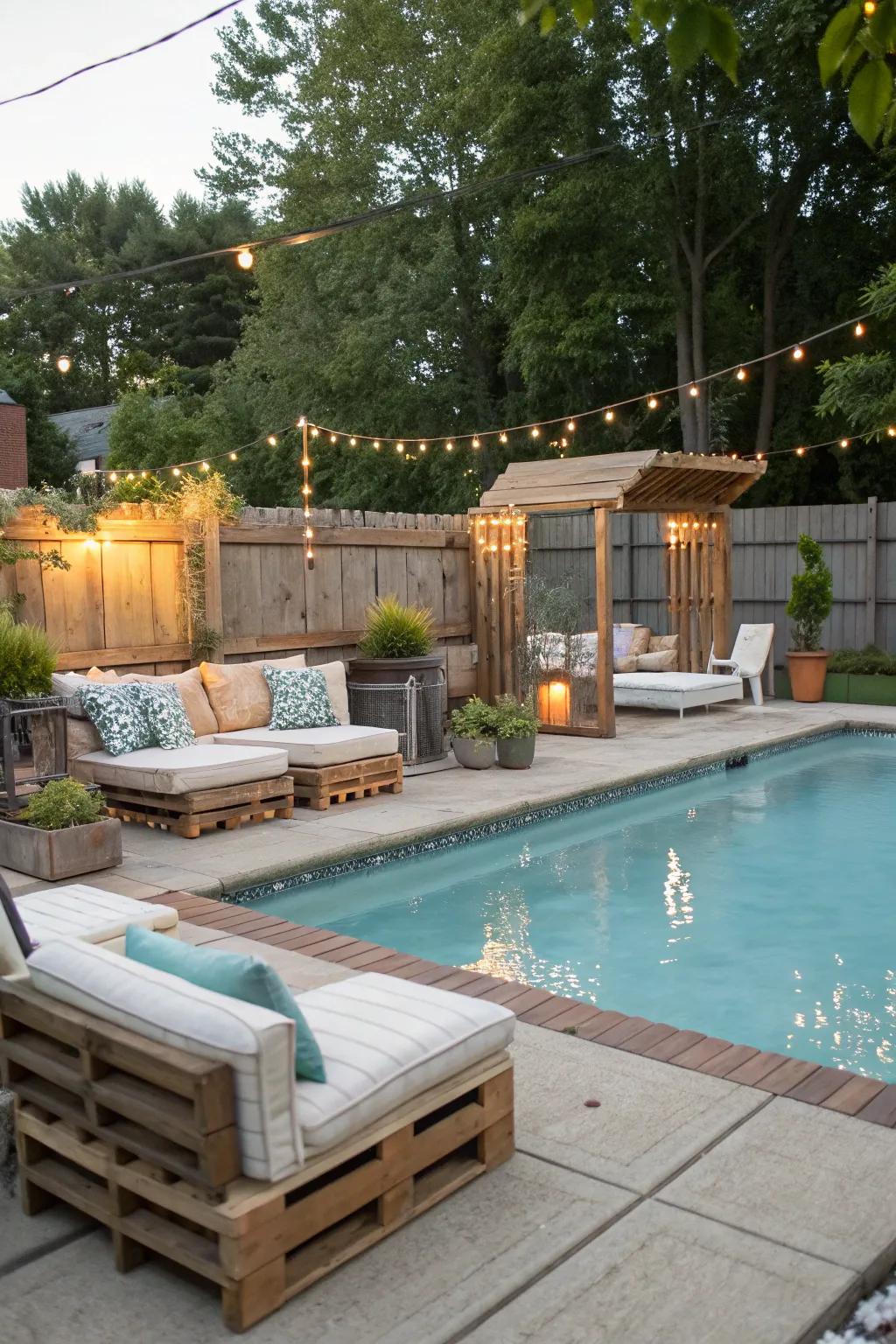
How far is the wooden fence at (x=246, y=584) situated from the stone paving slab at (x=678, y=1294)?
5.85m

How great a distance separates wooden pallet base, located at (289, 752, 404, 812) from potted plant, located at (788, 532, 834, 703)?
6.01 m

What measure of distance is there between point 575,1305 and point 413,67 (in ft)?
73.6

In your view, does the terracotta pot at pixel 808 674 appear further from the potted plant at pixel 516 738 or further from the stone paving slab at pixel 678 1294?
the stone paving slab at pixel 678 1294

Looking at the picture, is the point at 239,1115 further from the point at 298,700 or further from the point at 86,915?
the point at 298,700

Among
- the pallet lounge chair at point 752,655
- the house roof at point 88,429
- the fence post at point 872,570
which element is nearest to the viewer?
the pallet lounge chair at point 752,655

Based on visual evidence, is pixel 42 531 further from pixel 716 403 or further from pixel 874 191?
pixel 874 191

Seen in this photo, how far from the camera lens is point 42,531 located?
24.1 feet

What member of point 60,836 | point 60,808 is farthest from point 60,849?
point 60,808

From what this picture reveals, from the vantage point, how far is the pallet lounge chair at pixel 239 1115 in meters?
2.27

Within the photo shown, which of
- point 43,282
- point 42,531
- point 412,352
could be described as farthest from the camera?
point 43,282

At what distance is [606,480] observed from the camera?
9.98 m

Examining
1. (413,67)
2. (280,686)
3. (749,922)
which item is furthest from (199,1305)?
(413,67)

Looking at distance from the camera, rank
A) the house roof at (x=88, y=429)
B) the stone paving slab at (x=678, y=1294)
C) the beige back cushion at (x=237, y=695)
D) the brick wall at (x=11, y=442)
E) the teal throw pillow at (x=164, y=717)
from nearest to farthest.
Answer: the stone paving slab at (x=678, y=1294) → the teal throw pillow at (x=164, y=717) → the beige back cushion at (x=237, y=695) → the brick wall at (x=11, y=442) → the house roof at (x=88, y=429)

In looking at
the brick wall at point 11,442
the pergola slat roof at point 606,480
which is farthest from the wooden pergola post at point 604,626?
the brick wall at point 11,442
